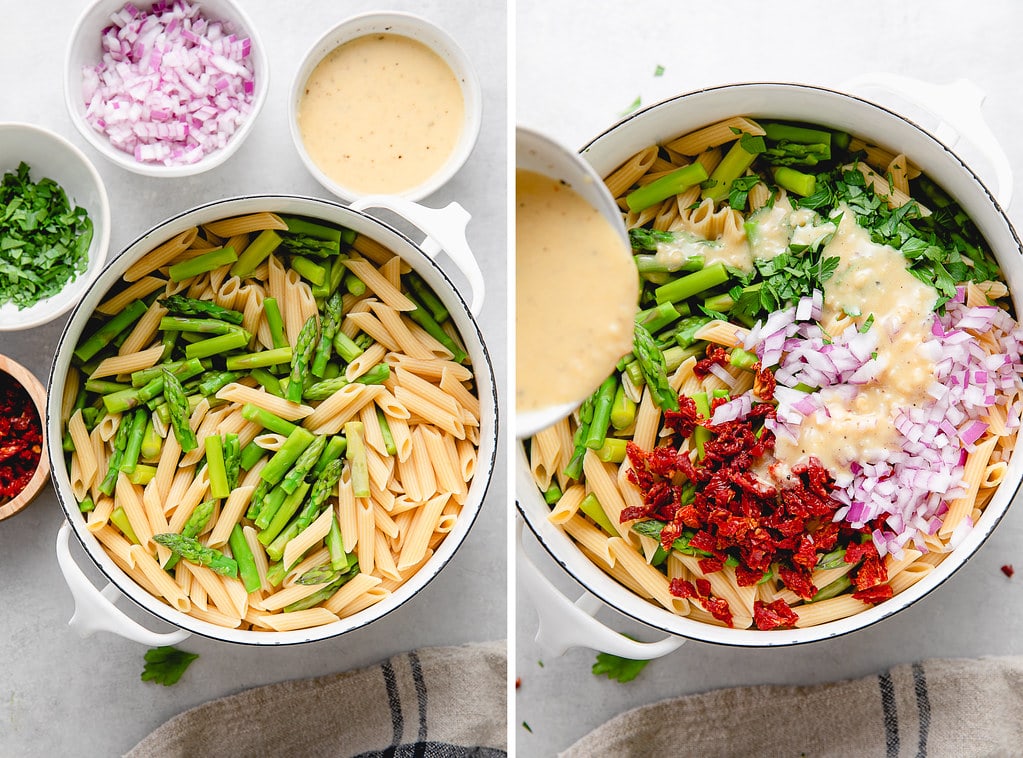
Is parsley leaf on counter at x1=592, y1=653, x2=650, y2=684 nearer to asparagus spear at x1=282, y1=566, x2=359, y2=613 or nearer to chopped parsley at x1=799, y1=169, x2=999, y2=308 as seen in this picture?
asparagus spear at x1=282, y1=566, x2=359, y2=613

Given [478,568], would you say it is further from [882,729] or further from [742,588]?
[882,729]

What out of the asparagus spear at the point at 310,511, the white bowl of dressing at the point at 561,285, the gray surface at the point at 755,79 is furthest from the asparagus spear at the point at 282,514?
the white bowl of dressing at the point at 561,285

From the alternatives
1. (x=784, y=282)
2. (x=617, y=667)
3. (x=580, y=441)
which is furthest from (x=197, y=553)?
(x=784, y=282)

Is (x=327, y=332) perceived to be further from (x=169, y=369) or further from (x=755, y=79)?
(x=755, y=79)

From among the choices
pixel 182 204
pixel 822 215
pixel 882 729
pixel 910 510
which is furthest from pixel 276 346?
pixel 882 729

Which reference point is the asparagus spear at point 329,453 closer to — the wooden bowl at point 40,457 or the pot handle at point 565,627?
the pot handle at point 565,627
